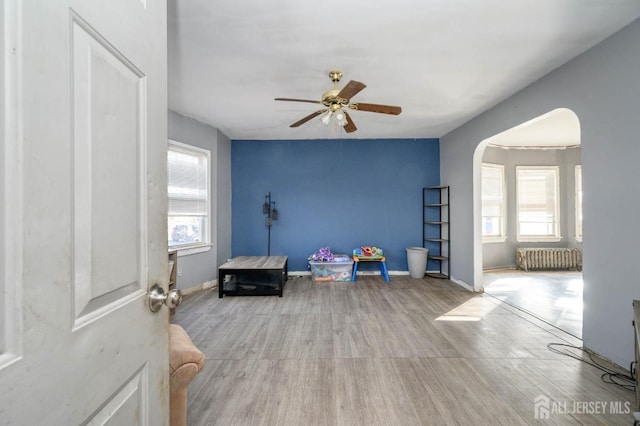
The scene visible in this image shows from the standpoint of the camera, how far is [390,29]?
216cm

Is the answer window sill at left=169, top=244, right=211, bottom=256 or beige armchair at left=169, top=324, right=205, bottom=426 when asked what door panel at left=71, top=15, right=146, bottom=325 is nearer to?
beige armchair at left=169, top=324, right=205, bottom=426

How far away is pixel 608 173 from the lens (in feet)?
7.33

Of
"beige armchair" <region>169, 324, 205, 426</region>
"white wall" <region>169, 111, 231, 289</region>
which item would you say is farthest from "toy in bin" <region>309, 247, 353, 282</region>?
"beige armchair" <region>169, 324, 205, 426</region>

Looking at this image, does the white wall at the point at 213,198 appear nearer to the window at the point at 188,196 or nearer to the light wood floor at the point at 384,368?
the window at the point at 188,196

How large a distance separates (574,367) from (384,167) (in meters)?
3.94

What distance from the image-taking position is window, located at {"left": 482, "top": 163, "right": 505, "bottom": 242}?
5.77 meters

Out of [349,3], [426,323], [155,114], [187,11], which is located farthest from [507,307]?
[187,11]

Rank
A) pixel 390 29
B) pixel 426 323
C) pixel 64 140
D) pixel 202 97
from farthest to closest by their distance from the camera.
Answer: pixel 202 97
pixel 426 323
pixel 390 29
pixel 64 140

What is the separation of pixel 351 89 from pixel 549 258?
19.6ft

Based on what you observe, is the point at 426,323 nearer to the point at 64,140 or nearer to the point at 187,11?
the point at 64,140

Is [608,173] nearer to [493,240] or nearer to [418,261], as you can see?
[418,261]

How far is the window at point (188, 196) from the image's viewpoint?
159 inches

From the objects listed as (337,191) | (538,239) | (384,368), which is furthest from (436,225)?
(384,368)

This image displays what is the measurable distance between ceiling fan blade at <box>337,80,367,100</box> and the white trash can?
3.46 meters
